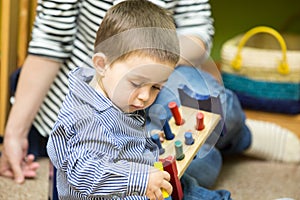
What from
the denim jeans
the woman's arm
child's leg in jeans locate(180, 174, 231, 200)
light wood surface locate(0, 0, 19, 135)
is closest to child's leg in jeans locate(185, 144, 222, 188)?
the denim jeans

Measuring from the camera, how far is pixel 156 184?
675 mm

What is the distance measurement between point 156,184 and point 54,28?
468 millimetres

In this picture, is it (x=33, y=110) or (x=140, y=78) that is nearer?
(x=140, y=78)

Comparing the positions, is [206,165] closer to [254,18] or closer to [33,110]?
[33,110]

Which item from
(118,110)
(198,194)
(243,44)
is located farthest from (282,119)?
(118,110)

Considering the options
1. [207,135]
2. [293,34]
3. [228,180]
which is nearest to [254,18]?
[293,34]

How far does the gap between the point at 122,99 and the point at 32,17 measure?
696 millimetres

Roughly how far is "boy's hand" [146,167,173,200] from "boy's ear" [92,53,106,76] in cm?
Answer: 14

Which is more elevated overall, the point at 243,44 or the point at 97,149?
the point at 97,149

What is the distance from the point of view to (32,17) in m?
1.33

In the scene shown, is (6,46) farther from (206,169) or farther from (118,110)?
(118,110)

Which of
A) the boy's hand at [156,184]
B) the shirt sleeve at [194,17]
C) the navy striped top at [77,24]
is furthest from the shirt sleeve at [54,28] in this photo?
the boy's hand at [156,184]

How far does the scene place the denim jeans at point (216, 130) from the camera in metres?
0.85

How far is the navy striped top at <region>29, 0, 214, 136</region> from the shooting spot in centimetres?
103
